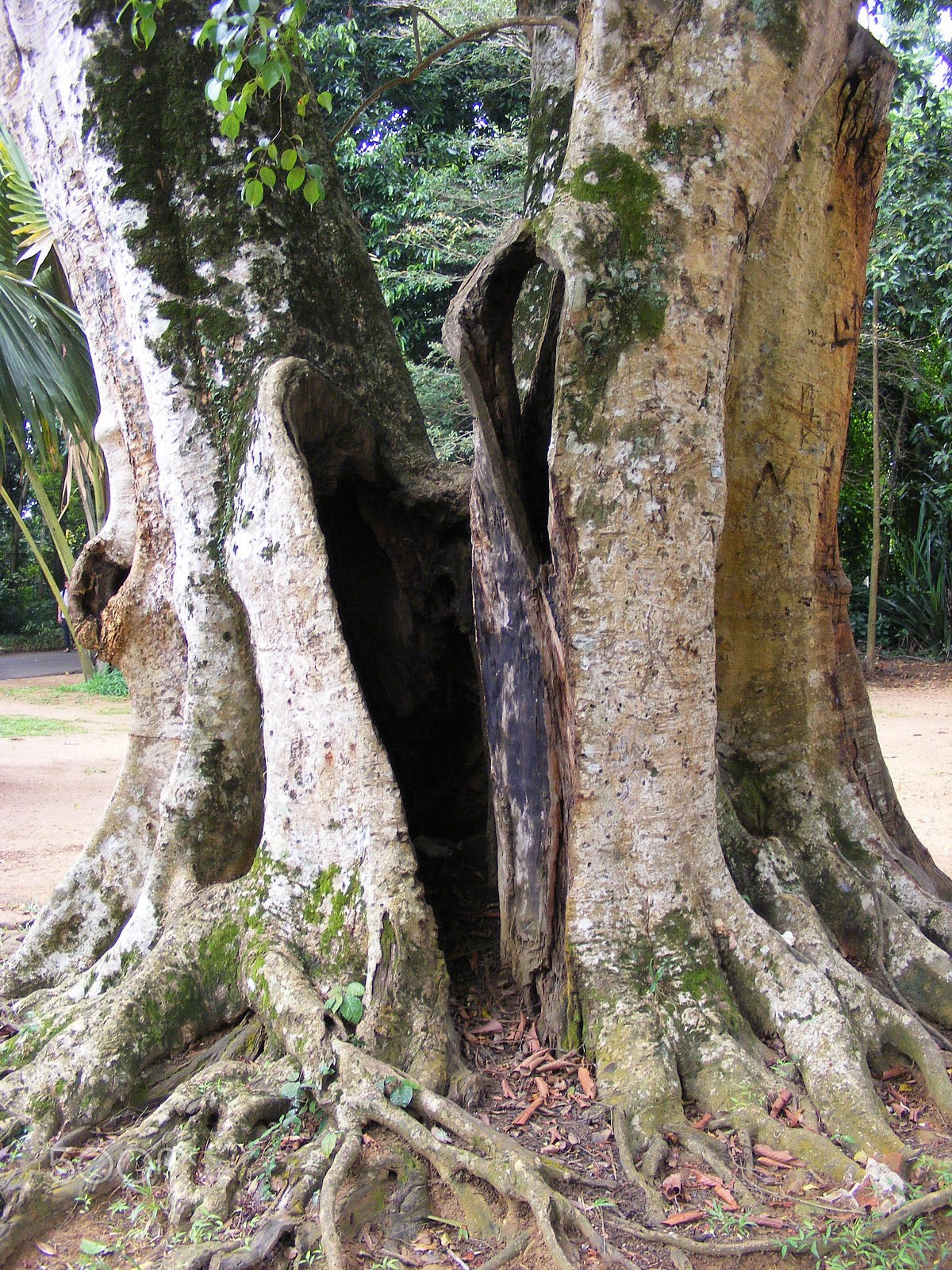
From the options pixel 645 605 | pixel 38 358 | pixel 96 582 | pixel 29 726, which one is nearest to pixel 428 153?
pixel 29 726

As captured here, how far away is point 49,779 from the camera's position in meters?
8.09

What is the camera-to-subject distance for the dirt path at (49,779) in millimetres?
5539

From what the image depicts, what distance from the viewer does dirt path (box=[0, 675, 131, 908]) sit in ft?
18.2

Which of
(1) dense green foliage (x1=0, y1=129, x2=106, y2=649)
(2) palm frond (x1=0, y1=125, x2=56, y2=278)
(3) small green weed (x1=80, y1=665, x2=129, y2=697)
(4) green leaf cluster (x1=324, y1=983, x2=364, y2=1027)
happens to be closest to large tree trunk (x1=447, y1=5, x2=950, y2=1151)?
(4) green leaf cluster (x1=324, y1=983, x2=364, y2=1027)

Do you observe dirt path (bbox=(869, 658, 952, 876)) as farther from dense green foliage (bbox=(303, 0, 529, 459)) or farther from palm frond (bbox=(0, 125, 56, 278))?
palm frond (bbox=(0, 125, 56, 278))

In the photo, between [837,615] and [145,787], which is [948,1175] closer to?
[837,615]

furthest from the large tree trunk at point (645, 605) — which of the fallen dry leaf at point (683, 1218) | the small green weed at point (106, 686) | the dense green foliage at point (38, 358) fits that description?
the small green weed at point (106, 686)

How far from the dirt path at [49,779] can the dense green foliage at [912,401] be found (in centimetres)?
1062

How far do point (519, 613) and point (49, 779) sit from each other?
6.44 metres

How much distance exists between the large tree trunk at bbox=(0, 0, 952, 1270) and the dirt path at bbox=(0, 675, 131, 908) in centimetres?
212

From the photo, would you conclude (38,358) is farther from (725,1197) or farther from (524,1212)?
(725,1197)

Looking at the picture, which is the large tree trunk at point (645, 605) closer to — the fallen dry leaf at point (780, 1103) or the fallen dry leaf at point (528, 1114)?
the fallen dry leaf at point (780, 1103)

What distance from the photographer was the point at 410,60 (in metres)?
13.8

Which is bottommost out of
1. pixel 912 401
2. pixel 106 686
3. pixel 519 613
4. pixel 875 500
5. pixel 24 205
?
pixel 106 686
